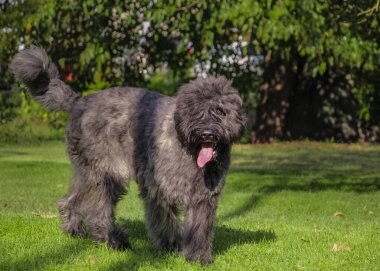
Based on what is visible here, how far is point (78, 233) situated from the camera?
27.7ft

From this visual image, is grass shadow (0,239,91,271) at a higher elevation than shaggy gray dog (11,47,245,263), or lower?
lower

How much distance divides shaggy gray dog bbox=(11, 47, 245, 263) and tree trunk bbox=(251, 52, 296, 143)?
1526cm

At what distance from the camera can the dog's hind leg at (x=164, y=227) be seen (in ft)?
25.9

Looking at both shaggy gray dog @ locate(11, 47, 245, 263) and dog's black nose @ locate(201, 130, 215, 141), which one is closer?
dog's black nose @ locate(201, 130, 215, 141)

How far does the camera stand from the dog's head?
22.9ft

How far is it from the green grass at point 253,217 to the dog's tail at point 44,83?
138cm

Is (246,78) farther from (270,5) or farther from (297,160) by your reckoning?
(270,5)

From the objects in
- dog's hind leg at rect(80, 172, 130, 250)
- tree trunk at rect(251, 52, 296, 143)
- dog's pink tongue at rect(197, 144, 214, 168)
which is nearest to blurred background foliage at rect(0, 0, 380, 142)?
tree trunk at rect(251, 52, 296, 143)

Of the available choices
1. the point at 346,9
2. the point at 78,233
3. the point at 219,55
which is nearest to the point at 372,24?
the point at 346,9

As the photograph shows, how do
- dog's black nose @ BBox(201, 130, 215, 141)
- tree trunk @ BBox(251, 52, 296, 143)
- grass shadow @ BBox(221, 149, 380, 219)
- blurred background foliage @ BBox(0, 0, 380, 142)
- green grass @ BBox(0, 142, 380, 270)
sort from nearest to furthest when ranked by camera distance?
dog's black nose @ BBox(201, 130, 215, 141) < green grass @ BBox(0, 142, 380, 270) < blurred background foliage @ BBox(0, 0, 380, 142) < grass shadow @ BBox(221, 149, 380, 219) < tree trunk @ BBox(251, 52, 296, 143)

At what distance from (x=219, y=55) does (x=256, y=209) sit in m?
6.24

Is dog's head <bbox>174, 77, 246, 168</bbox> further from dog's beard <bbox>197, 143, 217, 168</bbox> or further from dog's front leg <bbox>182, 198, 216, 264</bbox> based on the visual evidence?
dog's front leg <bbox>182, 198, 216, 264</bbox>

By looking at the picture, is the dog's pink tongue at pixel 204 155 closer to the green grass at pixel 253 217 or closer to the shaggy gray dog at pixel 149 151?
the shaggy gray dog at pixel 149 151

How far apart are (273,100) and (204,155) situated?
17.0m
